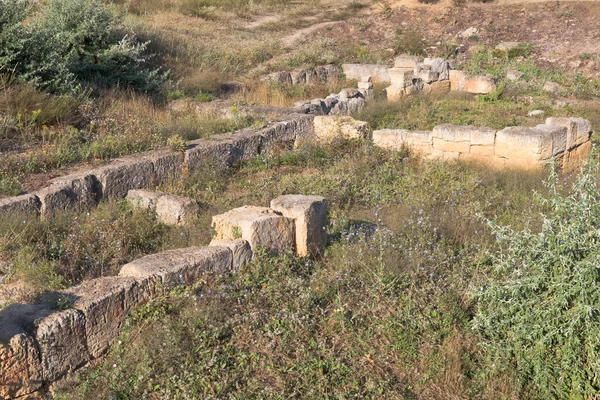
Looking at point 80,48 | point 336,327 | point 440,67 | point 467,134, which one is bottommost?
point 336,327

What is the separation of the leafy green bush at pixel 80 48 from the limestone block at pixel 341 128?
4264 mm

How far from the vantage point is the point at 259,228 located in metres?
5.63

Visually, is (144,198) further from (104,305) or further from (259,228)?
(104,305)

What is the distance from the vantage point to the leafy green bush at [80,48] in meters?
10.4

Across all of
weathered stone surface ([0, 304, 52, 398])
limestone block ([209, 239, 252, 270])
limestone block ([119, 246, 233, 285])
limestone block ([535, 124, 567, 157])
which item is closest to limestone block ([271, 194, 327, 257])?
limestone block ([209, 239, 252, 270])

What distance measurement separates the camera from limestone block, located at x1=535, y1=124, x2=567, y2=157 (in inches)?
371

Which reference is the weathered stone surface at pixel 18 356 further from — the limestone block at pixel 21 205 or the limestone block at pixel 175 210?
the limestone block at pixel 175 210

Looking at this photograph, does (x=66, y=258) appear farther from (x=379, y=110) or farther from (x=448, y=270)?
(x=379, y=110)

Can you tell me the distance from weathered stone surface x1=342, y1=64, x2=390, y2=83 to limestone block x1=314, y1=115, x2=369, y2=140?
7.44 m

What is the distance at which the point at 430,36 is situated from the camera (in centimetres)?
2320

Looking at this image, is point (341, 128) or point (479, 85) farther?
point (479, 85)

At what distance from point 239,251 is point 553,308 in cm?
267

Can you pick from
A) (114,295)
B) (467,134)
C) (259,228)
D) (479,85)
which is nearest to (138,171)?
(259,228)

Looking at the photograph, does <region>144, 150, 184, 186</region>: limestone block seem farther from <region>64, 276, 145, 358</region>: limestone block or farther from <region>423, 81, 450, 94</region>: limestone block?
<region>423, 81, 450, 94</region>: limestone block
